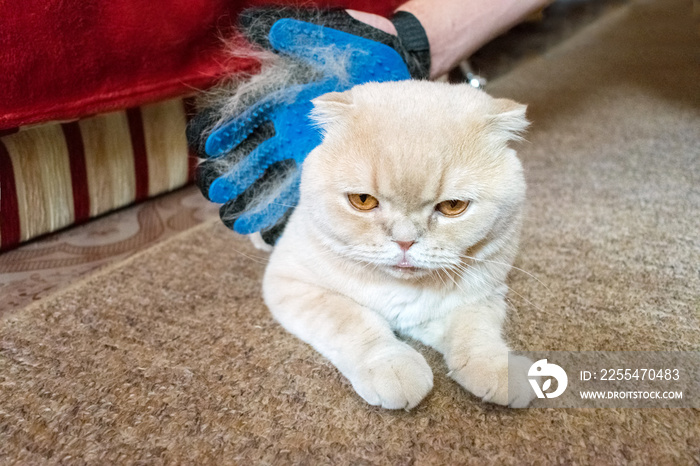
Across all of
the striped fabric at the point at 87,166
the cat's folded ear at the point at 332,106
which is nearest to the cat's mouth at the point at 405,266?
the cat's folded ear at the point at 332,106

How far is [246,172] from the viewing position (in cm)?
100

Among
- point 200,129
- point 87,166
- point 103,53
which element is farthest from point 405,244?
point 87,166

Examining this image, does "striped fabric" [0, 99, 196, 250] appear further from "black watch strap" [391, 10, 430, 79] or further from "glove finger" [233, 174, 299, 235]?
"black watch strap" [391, 10, 430, 79]

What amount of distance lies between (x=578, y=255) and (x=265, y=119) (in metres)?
0.75

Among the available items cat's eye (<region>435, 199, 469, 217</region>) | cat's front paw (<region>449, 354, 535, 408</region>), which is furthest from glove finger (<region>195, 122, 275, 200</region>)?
cat's front paw (<region>449, 354, 535, 408</region>)

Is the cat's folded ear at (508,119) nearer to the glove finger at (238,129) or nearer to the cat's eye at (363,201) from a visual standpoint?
the cat's eye at (363,201)

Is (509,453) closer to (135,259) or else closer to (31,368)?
(31,368)

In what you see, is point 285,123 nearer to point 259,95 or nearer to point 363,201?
point 259,95

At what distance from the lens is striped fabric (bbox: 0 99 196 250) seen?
1249mm

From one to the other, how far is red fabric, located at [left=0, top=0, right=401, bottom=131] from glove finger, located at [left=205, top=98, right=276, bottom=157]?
0.16 meters

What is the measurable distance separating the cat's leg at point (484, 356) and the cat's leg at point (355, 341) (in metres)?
0.06

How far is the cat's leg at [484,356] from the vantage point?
0.75 metres

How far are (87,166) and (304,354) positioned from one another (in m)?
0.86

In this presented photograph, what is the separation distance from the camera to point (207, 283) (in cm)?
113
